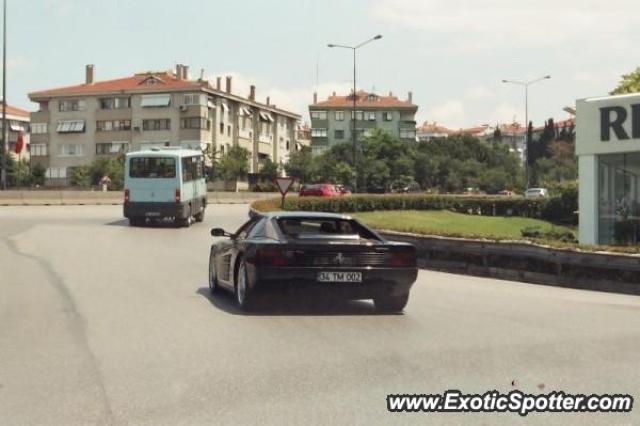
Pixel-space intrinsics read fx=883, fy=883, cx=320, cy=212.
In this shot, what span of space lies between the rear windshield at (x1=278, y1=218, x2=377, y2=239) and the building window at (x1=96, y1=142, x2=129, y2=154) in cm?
9404

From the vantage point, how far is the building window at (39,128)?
353ft

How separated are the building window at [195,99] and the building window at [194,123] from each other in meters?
1.75

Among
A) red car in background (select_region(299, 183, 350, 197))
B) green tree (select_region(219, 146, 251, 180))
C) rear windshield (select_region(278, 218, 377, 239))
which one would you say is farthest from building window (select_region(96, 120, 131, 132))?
rear windshield (select_region(278, 218, 377, 239))

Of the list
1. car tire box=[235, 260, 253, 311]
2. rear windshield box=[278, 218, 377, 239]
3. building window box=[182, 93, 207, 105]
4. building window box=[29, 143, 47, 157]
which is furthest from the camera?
A: building window box=[29, 143, 47, 157]

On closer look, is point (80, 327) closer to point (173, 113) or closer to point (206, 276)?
point (206, 276)

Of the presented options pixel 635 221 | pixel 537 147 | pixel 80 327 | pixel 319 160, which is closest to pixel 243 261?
pixel 80 327

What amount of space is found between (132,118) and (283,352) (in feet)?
323

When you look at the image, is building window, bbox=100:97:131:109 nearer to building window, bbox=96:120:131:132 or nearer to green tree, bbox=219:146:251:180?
building window, bbox=96:120:131:132

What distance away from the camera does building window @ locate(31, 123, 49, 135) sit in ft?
353

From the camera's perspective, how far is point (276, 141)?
403 ft

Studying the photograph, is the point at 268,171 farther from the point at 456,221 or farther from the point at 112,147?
the point at 456,221

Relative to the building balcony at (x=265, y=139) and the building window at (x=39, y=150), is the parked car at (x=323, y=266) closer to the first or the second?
the building window at (x=39, y=150)

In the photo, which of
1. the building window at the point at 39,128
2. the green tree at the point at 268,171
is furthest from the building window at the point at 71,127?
the green tree at the point at 268,171

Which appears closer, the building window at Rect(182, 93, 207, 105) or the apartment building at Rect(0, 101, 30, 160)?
the building window at Rect(182, 93, 207, 105)
